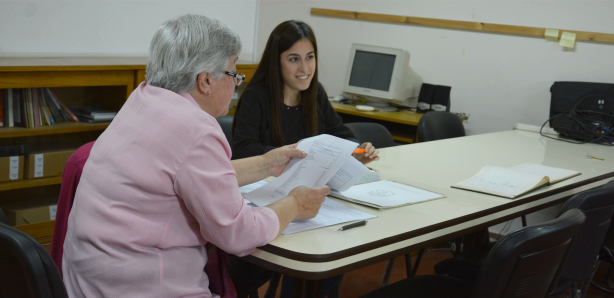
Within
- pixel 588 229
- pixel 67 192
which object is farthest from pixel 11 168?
pixel 588 229

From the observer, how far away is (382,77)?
3902 mm

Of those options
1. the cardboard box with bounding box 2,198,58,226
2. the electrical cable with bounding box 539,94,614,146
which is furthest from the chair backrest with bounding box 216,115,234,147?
the electrical cable with bounding box 539,94,614,146

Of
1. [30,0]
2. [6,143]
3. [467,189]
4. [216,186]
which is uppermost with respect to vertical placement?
[30,0]

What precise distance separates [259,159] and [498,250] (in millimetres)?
760

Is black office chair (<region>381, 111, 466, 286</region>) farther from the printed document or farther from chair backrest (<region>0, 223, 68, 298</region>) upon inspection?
chair backrest (<region>0, 223, 68, 298</region>)

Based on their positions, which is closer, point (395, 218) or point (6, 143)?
point (395, 218)

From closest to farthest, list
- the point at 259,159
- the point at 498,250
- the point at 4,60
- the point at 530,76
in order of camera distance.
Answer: the point at 498,250 < the point at 259,159 < the point at 4,60 < the point at 530,76

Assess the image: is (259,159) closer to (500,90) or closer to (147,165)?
(147,165)

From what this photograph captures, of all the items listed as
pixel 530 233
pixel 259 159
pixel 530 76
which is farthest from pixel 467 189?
pixel 530 76

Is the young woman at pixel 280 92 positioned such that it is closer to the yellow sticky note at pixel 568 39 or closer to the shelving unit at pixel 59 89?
the shelving unit at pixel 59 89

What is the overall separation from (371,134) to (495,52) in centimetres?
156

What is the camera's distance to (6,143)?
288 centimetres

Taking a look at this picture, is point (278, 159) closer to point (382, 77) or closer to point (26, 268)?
point (26, 268)

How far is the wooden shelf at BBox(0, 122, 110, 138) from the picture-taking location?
283cm
